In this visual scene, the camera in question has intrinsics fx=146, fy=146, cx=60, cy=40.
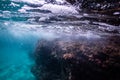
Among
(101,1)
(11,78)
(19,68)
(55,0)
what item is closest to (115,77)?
(101,1)

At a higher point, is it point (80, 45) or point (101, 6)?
point (101, 6)

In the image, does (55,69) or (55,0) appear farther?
(55,69)

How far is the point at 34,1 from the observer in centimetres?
1161

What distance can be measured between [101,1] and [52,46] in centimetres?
1292

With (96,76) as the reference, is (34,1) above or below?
above

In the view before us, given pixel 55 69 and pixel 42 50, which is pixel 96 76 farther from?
pixel 42 50

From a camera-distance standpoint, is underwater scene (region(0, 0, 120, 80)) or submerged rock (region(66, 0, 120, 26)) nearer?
submerged rock (region(66, 0, 120, 26))

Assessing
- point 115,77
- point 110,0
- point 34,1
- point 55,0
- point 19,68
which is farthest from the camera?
point 19,68

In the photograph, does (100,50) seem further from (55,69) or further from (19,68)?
(19,68)

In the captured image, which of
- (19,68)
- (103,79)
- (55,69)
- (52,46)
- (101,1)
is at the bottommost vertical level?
(19,68)

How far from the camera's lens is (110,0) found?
8.54m

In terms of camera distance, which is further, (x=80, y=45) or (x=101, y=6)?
(x=80, y=45)

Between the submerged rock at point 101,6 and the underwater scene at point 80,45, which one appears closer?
the submerged rock at point 101,6

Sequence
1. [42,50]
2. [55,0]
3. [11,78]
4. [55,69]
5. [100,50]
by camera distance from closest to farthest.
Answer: [55,0] → [100,50] → [55,69] → [42,50] → [11,78]
